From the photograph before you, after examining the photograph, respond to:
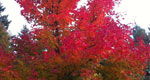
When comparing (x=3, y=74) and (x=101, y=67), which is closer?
(x=3, y=74)

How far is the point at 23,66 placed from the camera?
204 inches

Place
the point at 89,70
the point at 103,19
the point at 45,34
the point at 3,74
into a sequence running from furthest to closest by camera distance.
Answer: the point at 103,19
the point at 45,34
the point at 89,70
the point at 3,74

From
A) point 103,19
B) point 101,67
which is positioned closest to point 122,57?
point 101,67

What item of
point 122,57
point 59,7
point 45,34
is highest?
point 59,7

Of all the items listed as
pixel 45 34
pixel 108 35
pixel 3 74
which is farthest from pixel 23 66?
pixel 108 35

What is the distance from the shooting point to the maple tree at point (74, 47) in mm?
4918

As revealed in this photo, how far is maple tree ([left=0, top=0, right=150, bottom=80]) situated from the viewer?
194 inches

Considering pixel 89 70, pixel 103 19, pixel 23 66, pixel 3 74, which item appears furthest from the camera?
pixel 103 19

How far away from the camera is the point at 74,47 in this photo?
4.70 meters

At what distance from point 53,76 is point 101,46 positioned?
1983 mm

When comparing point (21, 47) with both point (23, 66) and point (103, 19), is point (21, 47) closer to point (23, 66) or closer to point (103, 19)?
point (23, 66)

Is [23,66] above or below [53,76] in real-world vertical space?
above

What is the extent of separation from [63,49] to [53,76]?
116 cm

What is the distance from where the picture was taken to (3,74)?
452 centimetres
